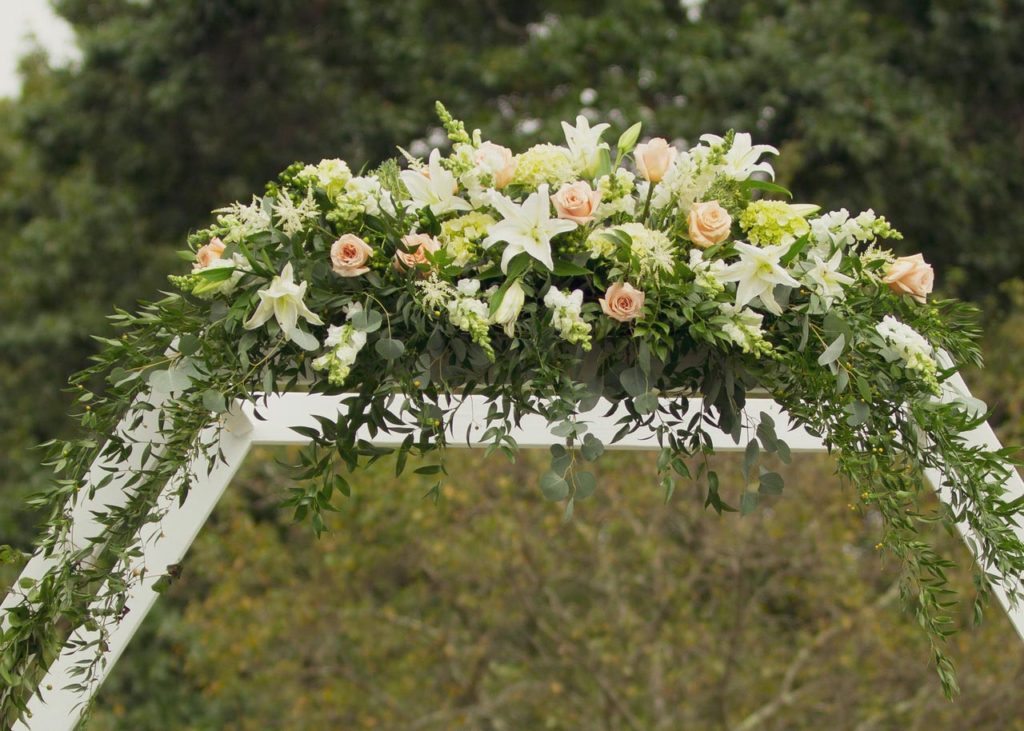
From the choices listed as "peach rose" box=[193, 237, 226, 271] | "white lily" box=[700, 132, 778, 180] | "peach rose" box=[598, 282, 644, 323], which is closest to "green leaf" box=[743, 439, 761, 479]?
"peach rose" box=[598, 282, 644, 323]

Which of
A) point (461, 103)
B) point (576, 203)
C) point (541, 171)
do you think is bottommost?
point (576, 203)

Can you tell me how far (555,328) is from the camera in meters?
1.72

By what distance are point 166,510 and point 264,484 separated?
4.36m

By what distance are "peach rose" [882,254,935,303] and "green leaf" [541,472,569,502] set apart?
23.6 inches

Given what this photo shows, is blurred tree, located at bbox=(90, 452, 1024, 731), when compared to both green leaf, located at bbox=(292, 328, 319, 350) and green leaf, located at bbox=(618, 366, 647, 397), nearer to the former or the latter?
green leaf, located at bbox=(618, 366, 647, 397)

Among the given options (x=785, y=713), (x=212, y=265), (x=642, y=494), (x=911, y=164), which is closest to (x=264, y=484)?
(x=642, y=494)

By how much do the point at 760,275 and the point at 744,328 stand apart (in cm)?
8

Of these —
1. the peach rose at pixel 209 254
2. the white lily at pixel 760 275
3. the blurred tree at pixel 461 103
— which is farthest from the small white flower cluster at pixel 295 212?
the blurred tree at pixel 461 103

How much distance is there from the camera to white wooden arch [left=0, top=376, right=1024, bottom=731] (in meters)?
1.83

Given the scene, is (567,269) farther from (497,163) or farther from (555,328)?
(497,163)

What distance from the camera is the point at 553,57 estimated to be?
7074mm

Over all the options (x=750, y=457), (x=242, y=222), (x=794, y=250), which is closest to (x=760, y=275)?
(x=794, y=250)

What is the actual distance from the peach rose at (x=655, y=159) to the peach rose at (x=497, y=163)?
201 mm

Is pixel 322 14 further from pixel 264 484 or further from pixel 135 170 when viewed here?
pixel 264 484
